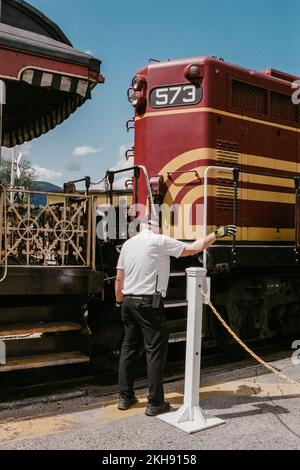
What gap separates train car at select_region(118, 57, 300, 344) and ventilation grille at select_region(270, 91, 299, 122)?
0.08 feet

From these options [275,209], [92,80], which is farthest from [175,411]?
[275,209]

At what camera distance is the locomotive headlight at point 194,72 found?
20.4 feet

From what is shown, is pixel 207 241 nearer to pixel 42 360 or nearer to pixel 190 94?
pixel 42 360

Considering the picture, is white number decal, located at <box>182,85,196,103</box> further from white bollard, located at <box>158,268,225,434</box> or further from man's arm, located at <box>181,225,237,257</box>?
white bollard, located at <box>158,268,225,434</box>

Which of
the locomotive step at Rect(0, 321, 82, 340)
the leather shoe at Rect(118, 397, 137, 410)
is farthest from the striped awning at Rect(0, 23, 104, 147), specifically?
the leather shoe at Rect(118, 397, 137, 410)

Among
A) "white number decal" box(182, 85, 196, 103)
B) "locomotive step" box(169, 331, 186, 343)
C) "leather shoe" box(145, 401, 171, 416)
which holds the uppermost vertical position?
"white number decal" box(182, 85, 196, 103)

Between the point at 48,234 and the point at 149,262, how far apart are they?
1.39m

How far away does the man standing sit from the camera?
→ 4.25 meters

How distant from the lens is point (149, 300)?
432 centimetres

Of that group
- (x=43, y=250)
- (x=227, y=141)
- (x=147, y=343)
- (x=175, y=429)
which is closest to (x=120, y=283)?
(x=147, y=343)

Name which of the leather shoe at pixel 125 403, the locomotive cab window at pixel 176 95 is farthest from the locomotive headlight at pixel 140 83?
the leather shoe at pixel 125 403

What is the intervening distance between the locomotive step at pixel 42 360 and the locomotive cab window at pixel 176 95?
11.4 ft
